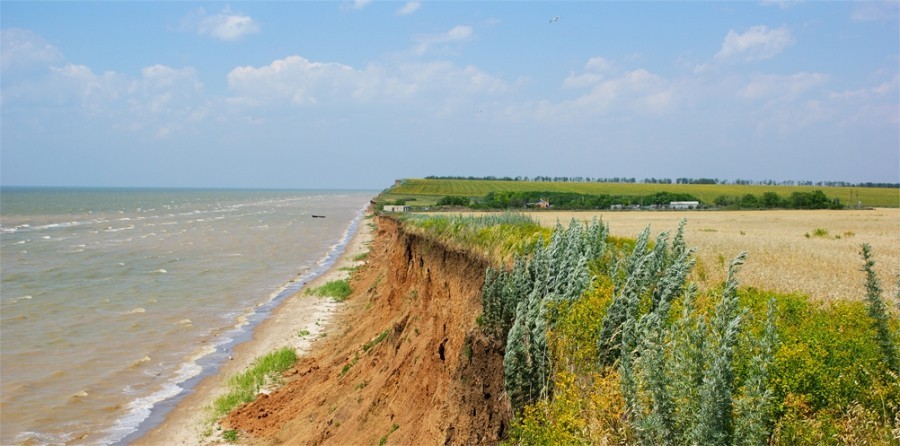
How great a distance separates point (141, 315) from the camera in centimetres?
2956

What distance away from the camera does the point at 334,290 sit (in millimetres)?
33500

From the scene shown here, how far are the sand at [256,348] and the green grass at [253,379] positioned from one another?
1.16 feet

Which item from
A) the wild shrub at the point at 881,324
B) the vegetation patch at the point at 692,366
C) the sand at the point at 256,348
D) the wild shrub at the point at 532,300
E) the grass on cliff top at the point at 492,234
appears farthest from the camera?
the sand at the point at 256,348

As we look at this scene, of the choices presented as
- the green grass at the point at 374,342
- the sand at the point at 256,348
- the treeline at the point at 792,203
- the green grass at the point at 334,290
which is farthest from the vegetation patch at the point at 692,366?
the treeline at the point at 792,203

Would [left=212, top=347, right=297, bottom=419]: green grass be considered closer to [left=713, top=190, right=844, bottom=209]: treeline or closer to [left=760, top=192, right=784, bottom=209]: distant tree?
[left=713, top=190, right=844, bottom=209]: treeline

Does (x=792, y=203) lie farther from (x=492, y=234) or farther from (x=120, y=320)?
(x=120, y=320)

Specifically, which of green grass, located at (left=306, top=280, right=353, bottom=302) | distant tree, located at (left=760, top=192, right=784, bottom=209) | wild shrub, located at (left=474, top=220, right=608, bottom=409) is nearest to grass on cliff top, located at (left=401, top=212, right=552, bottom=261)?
wild shrub, located at (left=474, top=220, right=608, bottom=409)

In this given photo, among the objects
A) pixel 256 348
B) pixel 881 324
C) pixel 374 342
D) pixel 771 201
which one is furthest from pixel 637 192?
pixel 881 324

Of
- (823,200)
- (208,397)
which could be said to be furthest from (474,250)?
(823,200)

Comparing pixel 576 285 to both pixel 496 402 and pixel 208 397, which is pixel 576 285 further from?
pixel 208 397

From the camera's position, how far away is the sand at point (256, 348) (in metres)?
15.7

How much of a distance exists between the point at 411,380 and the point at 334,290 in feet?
71.0

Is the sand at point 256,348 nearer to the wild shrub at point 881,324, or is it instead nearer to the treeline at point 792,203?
the wild shrub at point 881,324

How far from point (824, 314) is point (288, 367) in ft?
52.8
